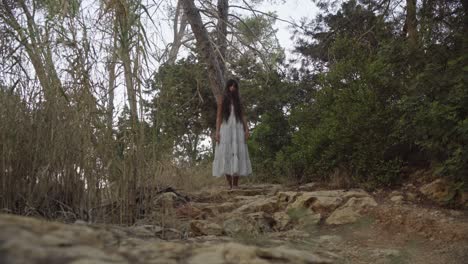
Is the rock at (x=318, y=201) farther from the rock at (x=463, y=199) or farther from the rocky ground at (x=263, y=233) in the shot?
the rock at (x=463, y=199)

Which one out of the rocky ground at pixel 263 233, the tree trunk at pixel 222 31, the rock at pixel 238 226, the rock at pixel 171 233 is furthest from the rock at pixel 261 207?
the tree trunk at pixel 222 31

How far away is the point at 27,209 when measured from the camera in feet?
9.27

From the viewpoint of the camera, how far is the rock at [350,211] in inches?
171

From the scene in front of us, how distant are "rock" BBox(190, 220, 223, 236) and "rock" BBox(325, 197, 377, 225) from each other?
1.24m

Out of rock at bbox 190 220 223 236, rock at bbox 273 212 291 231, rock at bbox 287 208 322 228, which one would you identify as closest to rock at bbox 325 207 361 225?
rock at bbox 287 208 322 228

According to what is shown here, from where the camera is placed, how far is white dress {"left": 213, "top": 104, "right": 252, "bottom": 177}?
7043 millimetres

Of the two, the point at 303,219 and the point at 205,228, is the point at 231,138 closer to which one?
the point at 303,219

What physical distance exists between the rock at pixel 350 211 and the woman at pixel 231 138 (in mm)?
2588

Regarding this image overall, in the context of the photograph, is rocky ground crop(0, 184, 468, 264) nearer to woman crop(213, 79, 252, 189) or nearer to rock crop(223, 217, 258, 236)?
rock crop(223, 217, 258, 236)

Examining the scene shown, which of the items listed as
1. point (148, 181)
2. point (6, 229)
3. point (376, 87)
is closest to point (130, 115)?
point (148, 181)

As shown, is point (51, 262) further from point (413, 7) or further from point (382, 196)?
point (413, 7)

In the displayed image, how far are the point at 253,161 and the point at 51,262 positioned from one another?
931cm

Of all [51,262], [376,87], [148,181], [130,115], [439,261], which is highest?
[376,87]

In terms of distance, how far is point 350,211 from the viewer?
14.6 feet
